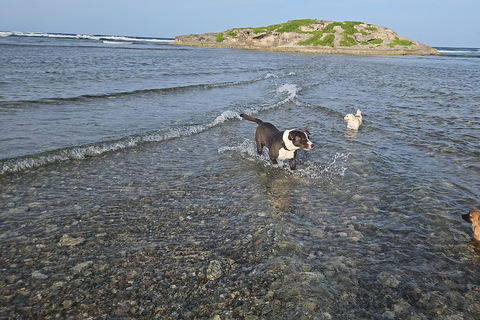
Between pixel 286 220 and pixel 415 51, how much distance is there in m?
83.3

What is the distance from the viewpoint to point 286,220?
15.8 ft

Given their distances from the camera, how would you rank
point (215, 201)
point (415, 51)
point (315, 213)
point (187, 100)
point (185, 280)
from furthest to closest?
point (415, 51) → point (187, 100) → point (215, 201) → point (315, 213) → point (185, 280)

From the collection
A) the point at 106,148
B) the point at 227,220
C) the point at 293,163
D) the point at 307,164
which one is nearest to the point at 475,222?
the point at 227,220

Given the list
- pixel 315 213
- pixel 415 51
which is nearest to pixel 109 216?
pixel 315 213

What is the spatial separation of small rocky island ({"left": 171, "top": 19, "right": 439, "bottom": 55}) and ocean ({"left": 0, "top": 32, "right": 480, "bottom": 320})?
66.3 metres

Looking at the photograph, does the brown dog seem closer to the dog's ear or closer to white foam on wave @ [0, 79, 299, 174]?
the dog's ear

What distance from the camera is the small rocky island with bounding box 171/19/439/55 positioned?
72.8m

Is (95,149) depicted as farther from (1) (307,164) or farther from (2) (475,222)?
(2) (475,222)

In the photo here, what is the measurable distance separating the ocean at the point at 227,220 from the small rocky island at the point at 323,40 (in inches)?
2611

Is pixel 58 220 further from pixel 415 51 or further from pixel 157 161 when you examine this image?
pixel 415 51

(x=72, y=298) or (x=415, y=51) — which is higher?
(x=415, y=51)

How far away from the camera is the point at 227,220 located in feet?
15.6

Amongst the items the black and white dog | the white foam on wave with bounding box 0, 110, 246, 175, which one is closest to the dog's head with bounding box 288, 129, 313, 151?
the black and white dog

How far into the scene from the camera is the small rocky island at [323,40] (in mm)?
72812
